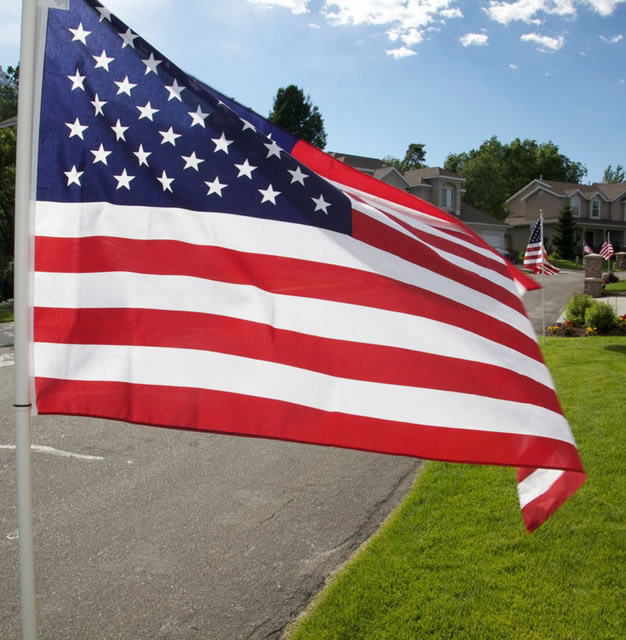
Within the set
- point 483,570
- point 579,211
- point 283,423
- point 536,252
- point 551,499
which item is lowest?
point 483,570

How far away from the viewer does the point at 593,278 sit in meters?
27.8

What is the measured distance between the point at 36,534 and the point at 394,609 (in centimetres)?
292

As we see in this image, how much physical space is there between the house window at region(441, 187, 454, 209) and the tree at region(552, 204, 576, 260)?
11246 millimetres

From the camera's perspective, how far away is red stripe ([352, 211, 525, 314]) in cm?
273

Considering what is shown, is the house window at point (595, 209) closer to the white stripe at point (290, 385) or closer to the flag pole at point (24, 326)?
the white stripe at point (290, 385)

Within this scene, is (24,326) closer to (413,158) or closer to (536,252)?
(536,252)

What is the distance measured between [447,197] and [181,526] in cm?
5163

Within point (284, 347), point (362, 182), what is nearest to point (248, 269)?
point (284, 347)

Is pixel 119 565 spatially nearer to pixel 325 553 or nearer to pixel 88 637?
pixel 88 637

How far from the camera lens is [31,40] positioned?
89.9 inches

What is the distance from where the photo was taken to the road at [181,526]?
4.14 m

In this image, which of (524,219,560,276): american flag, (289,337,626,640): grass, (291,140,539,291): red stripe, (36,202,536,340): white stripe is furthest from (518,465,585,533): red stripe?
(524,219,560,276): american flag

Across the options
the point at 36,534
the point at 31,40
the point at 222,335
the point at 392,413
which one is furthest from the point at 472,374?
the point at 36,534

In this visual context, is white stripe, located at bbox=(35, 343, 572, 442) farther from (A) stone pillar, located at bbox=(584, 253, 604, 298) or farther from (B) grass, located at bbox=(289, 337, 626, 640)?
(A) stone pillar, located at bbox=(584, 253, 604, 298)
